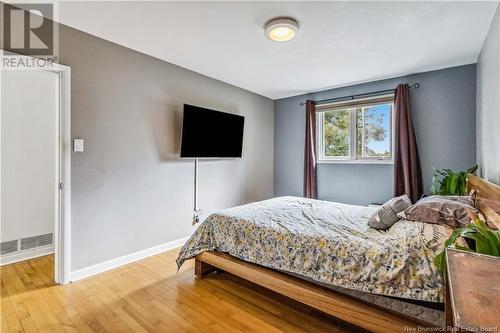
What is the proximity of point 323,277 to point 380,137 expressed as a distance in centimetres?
284

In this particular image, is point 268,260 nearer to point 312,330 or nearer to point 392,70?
point 312,330

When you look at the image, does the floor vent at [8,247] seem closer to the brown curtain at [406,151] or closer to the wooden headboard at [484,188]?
the wooden headboard at [484,188]

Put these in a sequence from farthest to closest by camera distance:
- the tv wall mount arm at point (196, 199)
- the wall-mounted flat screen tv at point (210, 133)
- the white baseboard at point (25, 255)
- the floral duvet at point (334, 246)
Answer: the tv wall mount arm at point (196, 199) < the wall-mounted flat screen tv at point (210, 133) < the white baseboard at point (25, 255) < the floral duvet at point (334, 246)

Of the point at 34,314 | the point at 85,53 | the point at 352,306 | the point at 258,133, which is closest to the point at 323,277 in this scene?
the point at 352,306

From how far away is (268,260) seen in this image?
204 cm

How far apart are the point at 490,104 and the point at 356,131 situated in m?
1.87

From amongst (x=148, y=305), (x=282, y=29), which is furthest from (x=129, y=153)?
(x=282, y=29)

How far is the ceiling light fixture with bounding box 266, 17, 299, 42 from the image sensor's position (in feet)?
7.04

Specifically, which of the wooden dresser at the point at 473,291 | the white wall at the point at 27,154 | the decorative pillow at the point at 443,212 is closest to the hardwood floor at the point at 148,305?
the white wall at the point at 27,154

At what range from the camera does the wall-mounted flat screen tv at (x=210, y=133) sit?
127 inches

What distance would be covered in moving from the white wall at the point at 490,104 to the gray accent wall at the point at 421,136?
0.24m

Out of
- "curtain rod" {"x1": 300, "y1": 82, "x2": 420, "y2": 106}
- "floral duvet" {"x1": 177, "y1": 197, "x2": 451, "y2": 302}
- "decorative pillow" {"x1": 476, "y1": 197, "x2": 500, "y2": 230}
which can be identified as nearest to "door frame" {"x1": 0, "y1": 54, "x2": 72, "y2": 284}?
"floral duvet" {"x1": 177, "y1": 197, "x2": 451, "y2": 302}

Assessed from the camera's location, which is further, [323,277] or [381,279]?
[323,277]

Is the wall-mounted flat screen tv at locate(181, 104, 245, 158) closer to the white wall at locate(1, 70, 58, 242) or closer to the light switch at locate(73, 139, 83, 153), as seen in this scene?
the light switch at locate(73, 139, 83, 153)
